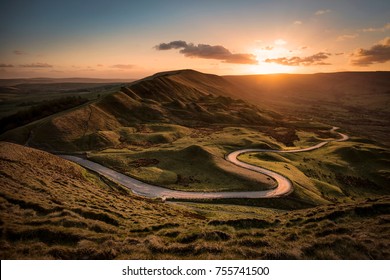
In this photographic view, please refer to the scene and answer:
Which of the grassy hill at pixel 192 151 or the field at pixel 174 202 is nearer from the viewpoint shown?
the field at pixel 174 202

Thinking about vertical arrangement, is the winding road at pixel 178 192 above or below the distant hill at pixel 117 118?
below

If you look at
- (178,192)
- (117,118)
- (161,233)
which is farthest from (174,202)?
(117,118)

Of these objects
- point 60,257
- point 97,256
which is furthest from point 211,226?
point 60,257

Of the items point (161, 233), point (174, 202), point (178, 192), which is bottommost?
point (178, 192)

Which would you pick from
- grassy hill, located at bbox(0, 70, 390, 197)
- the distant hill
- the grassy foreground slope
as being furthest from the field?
the distant hill

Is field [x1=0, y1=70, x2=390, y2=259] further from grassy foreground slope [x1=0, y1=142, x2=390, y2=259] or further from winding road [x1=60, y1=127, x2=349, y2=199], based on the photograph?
winding road [x1=60, y1=127, x2=349, y2=199]

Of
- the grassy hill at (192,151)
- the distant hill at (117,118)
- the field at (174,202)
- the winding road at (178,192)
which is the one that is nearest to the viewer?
the field at (174,202)

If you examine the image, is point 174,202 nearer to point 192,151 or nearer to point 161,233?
point 161,233

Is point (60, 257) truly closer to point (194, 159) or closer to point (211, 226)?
point (211, 226)

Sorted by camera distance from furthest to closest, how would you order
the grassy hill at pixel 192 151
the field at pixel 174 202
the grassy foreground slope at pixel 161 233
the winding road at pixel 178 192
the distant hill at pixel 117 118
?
the distant hill at pixel 117 118 < the grassy hill at pixel 192 151 < the winding road at pixel 178 192 < the field at pixel 174 202 < the grassy foreground slope at pixel 161 233

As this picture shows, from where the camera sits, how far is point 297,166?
81500 mm

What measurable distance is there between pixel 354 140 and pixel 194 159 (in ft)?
357

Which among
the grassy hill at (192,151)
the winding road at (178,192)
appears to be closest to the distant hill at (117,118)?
the grassy hill at (192,151)

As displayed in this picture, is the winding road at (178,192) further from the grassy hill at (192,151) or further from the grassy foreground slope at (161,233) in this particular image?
the grassy foreground slope at (161,233)
